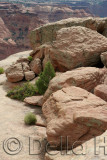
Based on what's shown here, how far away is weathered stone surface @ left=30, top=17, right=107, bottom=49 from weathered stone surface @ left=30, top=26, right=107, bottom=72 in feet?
13.6

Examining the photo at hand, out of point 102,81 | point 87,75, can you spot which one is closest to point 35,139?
point 87,75

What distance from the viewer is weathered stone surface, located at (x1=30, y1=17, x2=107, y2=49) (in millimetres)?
21766

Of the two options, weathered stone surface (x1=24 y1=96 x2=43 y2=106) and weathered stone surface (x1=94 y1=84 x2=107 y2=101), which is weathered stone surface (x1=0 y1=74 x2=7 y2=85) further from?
Result: weathered stone surface (x1=94 y1=84 x2=107 y2=101)

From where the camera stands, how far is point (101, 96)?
33.9ft

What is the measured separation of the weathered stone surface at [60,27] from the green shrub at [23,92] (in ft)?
26.7

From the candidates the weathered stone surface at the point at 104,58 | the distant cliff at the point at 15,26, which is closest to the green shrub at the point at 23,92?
the weathered stone surface at the point at 104,58

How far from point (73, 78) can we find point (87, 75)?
1030 mm

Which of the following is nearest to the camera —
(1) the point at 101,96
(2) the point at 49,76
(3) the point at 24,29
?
(1) the point at 101,96

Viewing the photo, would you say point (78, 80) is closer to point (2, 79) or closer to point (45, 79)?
point (45, 79)

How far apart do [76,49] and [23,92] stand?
233 inches

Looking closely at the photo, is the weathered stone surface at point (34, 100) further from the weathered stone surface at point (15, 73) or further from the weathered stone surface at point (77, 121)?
the weathered stone surface at point (77, 121)

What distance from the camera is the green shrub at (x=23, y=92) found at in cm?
1633

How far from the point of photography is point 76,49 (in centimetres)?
1667

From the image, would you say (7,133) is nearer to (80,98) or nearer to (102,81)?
(80,98)
